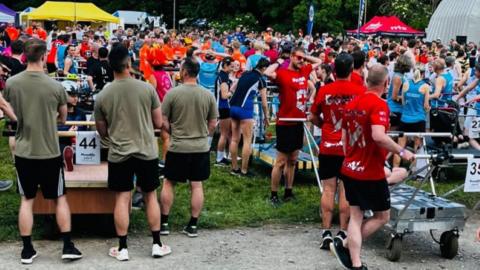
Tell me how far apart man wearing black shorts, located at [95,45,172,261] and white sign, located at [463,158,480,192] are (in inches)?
114

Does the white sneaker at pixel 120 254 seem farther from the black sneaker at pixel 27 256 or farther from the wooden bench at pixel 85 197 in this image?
the black sneaker at pixel 27 256

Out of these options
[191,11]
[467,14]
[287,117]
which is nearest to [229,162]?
[287,117]

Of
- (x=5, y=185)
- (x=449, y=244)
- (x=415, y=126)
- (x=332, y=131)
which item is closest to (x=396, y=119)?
(x=415, y=126)

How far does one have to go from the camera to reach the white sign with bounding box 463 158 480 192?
618cm

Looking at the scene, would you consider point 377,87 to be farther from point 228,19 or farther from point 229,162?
point 228,19

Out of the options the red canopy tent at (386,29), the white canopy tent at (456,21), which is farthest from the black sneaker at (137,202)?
the white canopy tent at (456,21)

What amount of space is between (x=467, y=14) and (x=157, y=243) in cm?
3652

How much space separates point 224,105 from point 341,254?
185 inches

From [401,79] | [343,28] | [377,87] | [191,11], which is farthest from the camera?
[191,11]

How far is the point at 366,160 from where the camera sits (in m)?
5.57

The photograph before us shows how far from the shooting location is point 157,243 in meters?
6.21

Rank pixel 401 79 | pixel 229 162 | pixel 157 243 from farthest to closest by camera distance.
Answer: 1. pixel 229 162
2. pixel 401 79
3. pixel 157 243

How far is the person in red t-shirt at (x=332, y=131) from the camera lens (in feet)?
21.3

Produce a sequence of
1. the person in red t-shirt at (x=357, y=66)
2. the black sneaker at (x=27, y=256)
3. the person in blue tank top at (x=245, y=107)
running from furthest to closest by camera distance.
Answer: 1. the person in blue tank top at (x=245, y=107)
2. the person in red t-shirt at (x=357, y=66)
3. the black sneaker at (x=27, y=256)
